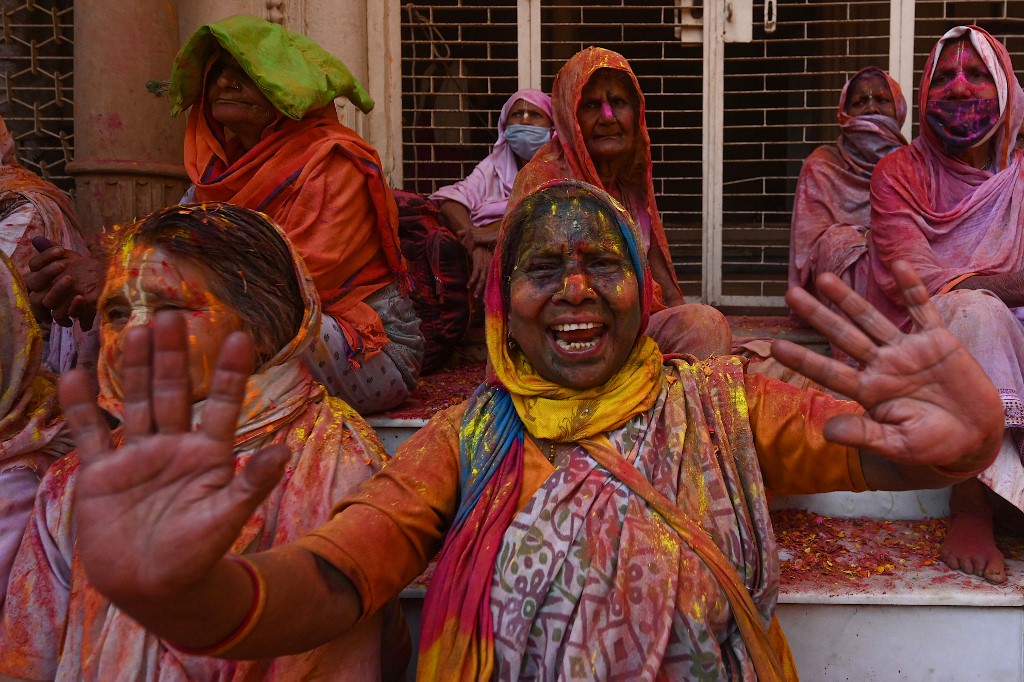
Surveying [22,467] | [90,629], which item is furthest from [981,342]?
[22,467]

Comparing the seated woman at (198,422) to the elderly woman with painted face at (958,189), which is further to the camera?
the elderly woman with painted face at (958,189)

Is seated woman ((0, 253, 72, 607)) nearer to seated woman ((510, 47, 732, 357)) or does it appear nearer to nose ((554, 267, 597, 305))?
nose ((554, 267, 597, 305))

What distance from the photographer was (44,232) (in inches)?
142

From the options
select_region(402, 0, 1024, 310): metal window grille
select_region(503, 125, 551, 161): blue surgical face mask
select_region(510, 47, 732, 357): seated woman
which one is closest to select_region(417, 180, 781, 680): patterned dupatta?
select_region(510, 47, 732, 357): seated woman

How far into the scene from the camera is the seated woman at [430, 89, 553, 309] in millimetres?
4766

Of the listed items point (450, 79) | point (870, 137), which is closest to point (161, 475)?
point (870, 137)

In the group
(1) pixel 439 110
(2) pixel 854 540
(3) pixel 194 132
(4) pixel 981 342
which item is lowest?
(2) pixel 854 540

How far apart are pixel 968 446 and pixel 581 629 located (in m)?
0.81

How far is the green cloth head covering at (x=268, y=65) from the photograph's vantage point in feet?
11.4

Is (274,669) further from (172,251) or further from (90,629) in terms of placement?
(172,251)

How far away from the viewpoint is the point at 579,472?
194 cm

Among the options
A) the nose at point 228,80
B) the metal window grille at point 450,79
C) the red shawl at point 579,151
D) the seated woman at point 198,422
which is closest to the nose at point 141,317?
the seated woman at point 198,422

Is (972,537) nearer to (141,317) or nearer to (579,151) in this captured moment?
(579,151)

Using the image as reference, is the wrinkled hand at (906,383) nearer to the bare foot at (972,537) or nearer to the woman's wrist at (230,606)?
the woman's wrist at (230,606)
